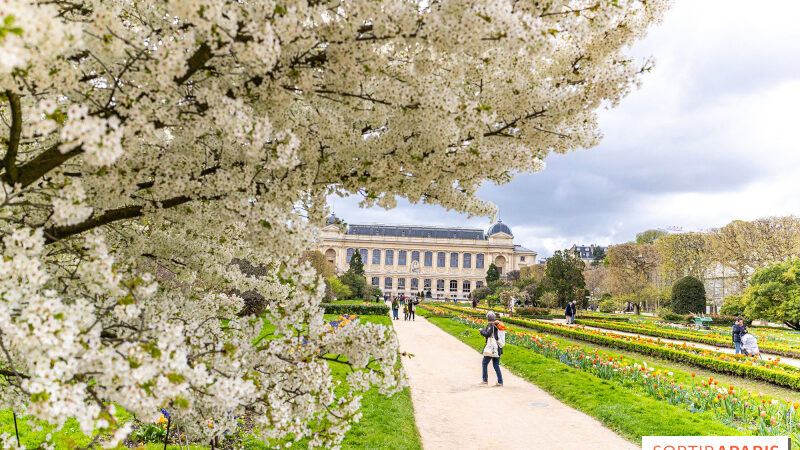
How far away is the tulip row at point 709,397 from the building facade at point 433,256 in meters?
92.5

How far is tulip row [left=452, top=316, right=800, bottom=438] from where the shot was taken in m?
7.66

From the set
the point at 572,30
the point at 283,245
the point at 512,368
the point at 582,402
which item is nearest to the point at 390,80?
the point at 283,245

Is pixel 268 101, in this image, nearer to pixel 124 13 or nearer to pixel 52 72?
pixel 52 72

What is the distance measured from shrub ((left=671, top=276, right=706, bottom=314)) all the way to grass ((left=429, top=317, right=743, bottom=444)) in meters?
30.9

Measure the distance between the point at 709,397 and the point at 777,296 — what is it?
89.1 ft

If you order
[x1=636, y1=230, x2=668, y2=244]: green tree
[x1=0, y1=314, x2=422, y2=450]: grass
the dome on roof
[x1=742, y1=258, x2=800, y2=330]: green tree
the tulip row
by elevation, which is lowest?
[x1=0, y1=314, x2=422, y2=450]: grass

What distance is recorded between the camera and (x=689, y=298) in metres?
38.5

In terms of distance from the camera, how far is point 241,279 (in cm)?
525

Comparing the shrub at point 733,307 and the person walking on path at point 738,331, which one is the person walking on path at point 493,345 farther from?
the shrub at point 733,307

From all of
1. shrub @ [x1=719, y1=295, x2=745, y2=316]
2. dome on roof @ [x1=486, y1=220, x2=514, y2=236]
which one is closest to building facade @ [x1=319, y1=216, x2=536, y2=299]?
dome on roof @ [x1=486, y1=220, x2=514, y2=236]

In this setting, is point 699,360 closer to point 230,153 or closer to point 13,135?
point 230,153

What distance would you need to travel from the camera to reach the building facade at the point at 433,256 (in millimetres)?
105250

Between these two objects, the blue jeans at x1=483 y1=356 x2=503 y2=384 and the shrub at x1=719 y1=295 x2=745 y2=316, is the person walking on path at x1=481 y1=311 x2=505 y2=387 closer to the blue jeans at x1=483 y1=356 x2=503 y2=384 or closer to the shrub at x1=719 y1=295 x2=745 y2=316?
the blue jeans at x1=483 y1=356 x2=503 y2=384

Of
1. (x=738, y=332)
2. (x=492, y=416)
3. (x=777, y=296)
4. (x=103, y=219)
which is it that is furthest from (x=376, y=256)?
(x=103, y=219)
